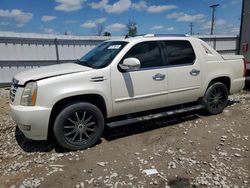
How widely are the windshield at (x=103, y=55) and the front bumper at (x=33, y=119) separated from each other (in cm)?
120

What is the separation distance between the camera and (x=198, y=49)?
17.0ft

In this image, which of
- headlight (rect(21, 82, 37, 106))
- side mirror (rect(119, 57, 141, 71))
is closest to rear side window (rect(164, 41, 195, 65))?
side mirror (rect(119, 57, 141, 71))

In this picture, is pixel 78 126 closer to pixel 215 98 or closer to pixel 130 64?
pixel 130 64

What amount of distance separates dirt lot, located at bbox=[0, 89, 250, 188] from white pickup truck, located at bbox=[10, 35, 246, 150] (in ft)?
1.10

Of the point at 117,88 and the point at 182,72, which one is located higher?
the point at 182,72

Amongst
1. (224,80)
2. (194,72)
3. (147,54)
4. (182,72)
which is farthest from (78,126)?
(224,80)

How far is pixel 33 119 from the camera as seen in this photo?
142 inches

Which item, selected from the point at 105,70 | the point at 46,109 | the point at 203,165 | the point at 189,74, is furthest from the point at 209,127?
the point at 46,109

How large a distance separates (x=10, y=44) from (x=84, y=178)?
7813 mm

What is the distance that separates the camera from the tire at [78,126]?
3.83 metres

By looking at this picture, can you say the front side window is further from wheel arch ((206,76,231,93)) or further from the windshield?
wheel arch ((206,76,231,93))

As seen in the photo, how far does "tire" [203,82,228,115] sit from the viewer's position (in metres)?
5.47

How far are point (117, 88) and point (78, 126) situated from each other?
93cm

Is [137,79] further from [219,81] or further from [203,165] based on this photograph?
[219,81]
